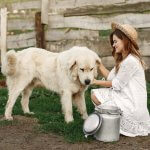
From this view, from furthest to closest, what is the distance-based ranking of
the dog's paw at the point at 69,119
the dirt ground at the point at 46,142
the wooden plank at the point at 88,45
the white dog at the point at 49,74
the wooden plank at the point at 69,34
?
the wooden plank at the point at 69,34, the wooden plank at the point at 88,45, the dog's paw at the point at 69,119, the white dog at the point at 49,74, the dirt ground at the point at 46,142

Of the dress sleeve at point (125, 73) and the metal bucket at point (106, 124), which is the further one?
the dress sleeve at point (125, 73)

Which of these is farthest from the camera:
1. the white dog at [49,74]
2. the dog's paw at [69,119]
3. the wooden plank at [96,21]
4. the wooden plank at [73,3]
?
the wooden plank at [73,3]

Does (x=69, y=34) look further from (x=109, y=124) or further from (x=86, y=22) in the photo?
(x=109, y=124)

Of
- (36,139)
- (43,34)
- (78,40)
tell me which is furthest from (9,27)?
(36,139)

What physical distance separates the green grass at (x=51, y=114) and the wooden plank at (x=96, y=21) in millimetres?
1422

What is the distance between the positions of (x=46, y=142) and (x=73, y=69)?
113cm

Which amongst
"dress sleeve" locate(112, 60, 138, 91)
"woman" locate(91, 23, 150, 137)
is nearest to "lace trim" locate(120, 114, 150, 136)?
"woman" locate(91, 23, 150, 137)

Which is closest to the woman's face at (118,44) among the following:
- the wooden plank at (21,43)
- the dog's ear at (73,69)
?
the dog's ear at (73,69)

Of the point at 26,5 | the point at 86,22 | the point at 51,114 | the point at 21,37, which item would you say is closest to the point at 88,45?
the point at 86,22

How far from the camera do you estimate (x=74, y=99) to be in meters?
6.31

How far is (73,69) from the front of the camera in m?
5.63

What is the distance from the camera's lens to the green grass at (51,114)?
538 cm

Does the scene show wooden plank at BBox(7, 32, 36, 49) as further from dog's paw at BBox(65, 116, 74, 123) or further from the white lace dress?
the white lace dress

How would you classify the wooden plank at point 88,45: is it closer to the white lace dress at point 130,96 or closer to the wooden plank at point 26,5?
the wooden plank at point 26,5
